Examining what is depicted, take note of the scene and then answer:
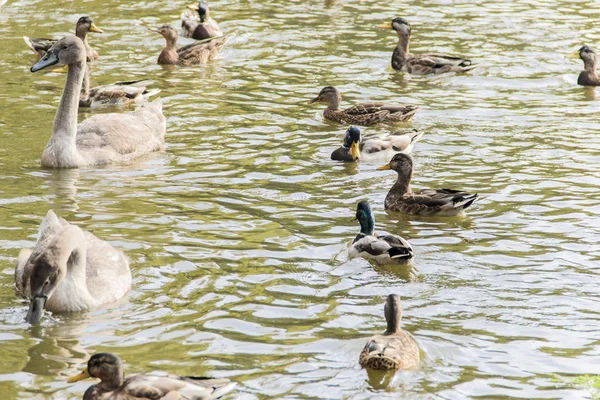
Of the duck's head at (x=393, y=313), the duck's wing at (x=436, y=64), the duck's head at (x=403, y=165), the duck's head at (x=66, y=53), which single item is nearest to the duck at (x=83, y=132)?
the duck's head at (x=66, y=53)

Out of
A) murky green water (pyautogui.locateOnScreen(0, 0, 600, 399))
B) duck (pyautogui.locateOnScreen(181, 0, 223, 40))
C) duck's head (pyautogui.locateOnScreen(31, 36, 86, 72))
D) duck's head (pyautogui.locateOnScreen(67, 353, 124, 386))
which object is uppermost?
duck's head (pyautogui.locateOnScreen(31, 36, 86, 72))

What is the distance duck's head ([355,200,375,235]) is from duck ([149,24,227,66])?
9671 millimetres

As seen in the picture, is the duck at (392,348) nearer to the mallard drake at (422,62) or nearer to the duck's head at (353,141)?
the duck's head at (353,141)

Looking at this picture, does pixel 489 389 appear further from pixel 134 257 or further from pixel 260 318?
pixel 134 257

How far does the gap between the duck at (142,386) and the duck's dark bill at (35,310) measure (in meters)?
1.69

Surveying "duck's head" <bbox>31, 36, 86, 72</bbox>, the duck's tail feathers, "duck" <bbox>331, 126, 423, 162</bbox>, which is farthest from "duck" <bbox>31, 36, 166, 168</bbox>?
the duck's tail feathers

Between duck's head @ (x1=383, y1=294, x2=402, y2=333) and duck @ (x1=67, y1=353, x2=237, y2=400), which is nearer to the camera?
duck @ (x1=67, y1=353, x2=237, y2=400)

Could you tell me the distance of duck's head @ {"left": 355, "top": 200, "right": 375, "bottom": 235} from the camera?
478 inches

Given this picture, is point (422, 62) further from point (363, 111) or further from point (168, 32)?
point (168, 32)

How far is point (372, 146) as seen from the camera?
16.2m

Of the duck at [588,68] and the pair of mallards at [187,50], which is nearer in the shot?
the duck at [588,68]

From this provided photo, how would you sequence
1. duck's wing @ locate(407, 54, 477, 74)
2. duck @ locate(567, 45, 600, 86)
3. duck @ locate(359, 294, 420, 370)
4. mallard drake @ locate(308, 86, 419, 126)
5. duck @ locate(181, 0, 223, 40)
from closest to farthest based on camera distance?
duck @ locate(359, 294, 420, 370) < mallard drake @ locate(308, 86, 419, 126) < duck @ locate(567, 45, 600, 86) < duck's wing @ locate(407, 54, 477, 74) < duck @ locate(181, 0, 223, 40)

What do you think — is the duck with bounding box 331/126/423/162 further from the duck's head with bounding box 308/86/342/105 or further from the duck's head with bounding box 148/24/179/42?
the duck's head with bounding box 148/24/179/42

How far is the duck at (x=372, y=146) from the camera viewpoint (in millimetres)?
15695
